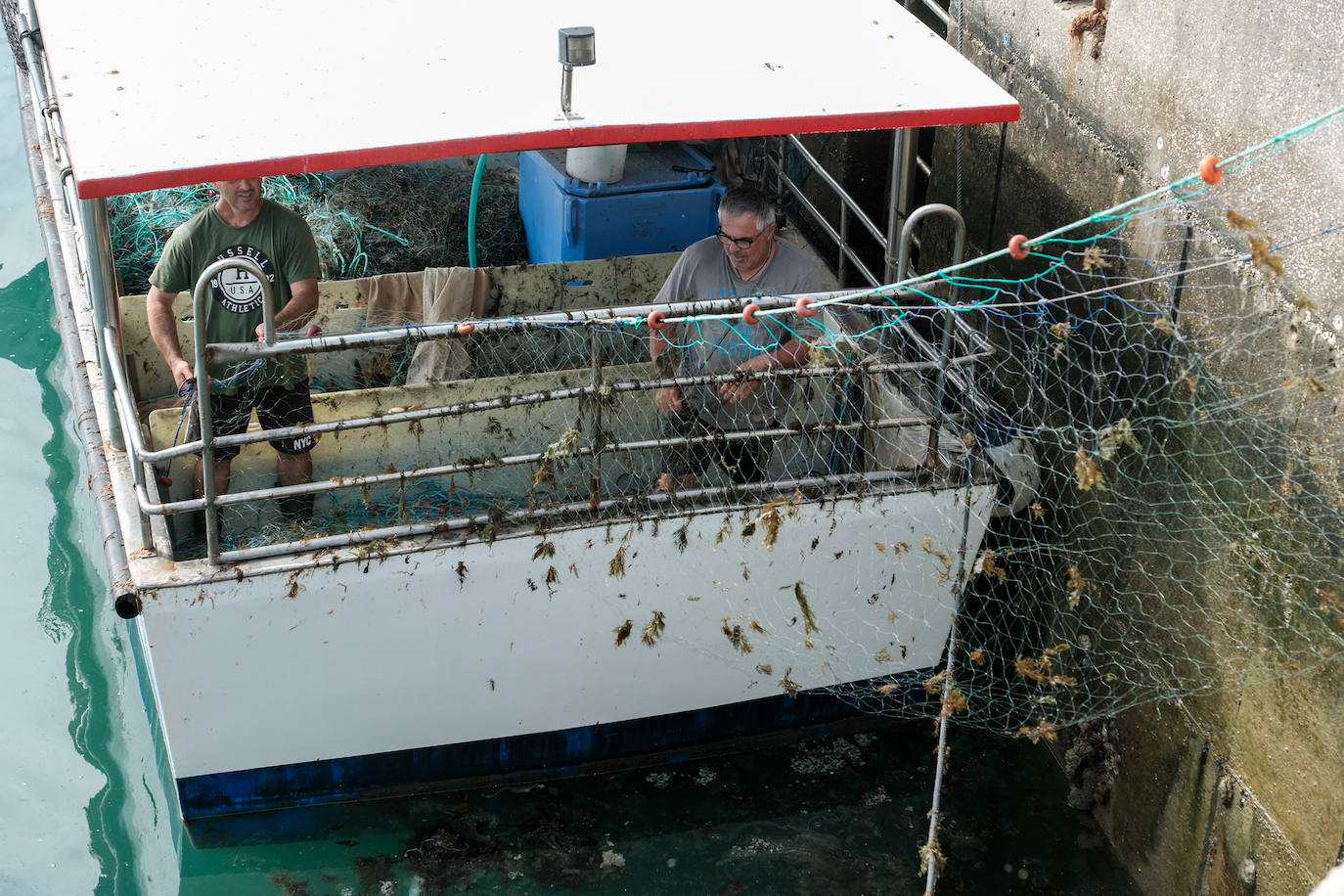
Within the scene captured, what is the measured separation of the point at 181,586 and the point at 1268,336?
3.50m

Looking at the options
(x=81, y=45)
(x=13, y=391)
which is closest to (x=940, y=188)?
(x=81, y=45)

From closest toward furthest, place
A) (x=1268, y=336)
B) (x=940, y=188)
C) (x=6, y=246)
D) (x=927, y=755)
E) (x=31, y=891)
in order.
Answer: (x=1268, y=336), (x=31, y=891), (x=927, y=755), (x=940, y=188), (x=6, y=246)

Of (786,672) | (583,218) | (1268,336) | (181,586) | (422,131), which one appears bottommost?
(786,672)

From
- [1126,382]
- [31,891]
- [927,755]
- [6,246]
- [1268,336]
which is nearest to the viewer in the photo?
[1268,336]

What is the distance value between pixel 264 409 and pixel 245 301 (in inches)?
16.8

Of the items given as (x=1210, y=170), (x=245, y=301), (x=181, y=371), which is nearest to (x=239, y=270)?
(x=245, y=301)

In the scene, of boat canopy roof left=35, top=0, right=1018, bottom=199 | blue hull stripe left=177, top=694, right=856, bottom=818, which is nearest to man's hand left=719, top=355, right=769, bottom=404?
boat canopy roof left=35, top=0, right=1018, bottom=199

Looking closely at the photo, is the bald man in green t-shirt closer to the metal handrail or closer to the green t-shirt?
the green t-shirt

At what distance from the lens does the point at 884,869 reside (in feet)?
15.5

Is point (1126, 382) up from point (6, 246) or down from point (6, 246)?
up

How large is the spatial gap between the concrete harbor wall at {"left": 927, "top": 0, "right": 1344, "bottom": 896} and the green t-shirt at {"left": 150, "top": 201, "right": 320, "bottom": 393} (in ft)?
9.91

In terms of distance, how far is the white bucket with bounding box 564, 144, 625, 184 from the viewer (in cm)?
591

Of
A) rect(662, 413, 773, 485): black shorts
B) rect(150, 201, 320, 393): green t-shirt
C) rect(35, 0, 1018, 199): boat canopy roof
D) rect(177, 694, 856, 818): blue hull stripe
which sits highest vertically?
rect(35, 0, 1018, 199): boat canopy roof

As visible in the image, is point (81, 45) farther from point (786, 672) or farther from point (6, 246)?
point (6, 246)
